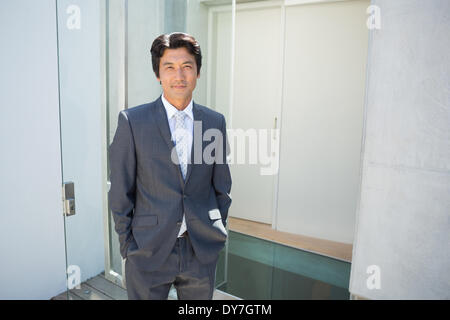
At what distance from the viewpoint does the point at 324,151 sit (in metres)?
3.66

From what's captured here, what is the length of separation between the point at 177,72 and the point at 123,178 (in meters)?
0.45

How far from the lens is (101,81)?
191 centimetres

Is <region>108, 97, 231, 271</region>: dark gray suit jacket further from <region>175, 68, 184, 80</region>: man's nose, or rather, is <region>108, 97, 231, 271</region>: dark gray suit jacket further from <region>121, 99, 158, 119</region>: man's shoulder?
<region>175, 68, 184, 80</region>: man's nose

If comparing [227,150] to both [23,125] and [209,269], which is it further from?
[23,125]

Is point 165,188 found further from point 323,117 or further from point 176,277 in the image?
point 323,117

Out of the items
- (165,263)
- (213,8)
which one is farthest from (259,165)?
(165,263)

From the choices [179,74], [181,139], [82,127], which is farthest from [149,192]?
[82,127]

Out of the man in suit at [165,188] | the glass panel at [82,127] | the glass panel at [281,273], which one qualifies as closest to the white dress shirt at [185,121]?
the man in suit at [165,188]

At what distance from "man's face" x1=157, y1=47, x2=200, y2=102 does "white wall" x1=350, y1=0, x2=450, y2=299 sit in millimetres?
1281

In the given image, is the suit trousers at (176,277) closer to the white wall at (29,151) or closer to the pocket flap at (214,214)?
the pocket flap at (214,214)

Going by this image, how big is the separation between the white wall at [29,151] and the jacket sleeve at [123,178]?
46.5 inches
